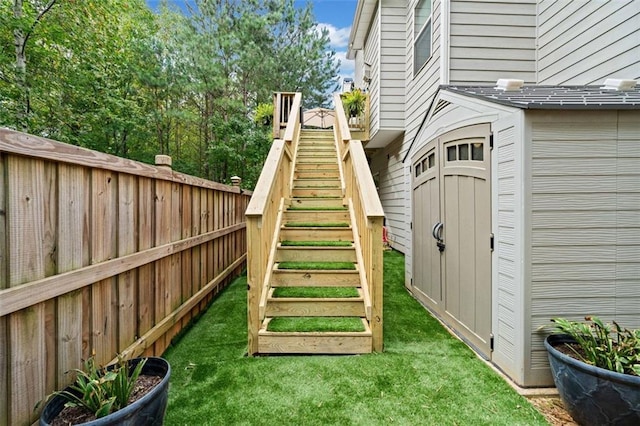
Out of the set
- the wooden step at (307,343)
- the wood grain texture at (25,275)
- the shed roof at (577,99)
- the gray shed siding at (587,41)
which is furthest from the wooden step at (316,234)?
the gray shed siding at (587,41)

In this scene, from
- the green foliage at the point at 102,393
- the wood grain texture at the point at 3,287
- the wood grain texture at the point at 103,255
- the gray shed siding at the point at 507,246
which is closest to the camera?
the wood grain texture at the point at 3,287

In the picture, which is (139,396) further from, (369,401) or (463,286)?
(463,286)

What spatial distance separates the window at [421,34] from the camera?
222 inches

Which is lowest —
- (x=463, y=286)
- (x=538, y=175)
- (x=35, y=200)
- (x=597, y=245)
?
(x=463, y=286)

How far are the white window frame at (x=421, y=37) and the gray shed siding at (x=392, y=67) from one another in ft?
2.28

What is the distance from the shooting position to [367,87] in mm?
8758

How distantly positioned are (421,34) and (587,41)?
3.04 meters

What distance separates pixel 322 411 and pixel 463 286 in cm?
174

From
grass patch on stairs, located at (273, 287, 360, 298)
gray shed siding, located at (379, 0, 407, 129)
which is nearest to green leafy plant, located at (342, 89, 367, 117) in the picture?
gray shed siding, located at (379, 0, 407, 129)

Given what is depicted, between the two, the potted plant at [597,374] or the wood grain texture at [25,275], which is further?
the potted plant at [597,374]

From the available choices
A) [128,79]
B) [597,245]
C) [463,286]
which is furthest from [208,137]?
[597,245]

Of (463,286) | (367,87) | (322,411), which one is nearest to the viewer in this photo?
(322,411)

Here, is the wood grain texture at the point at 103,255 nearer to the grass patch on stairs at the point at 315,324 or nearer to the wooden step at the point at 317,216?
the grass patch on stairs at the point at 315,324

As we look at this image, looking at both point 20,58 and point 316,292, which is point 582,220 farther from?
point 20,58
